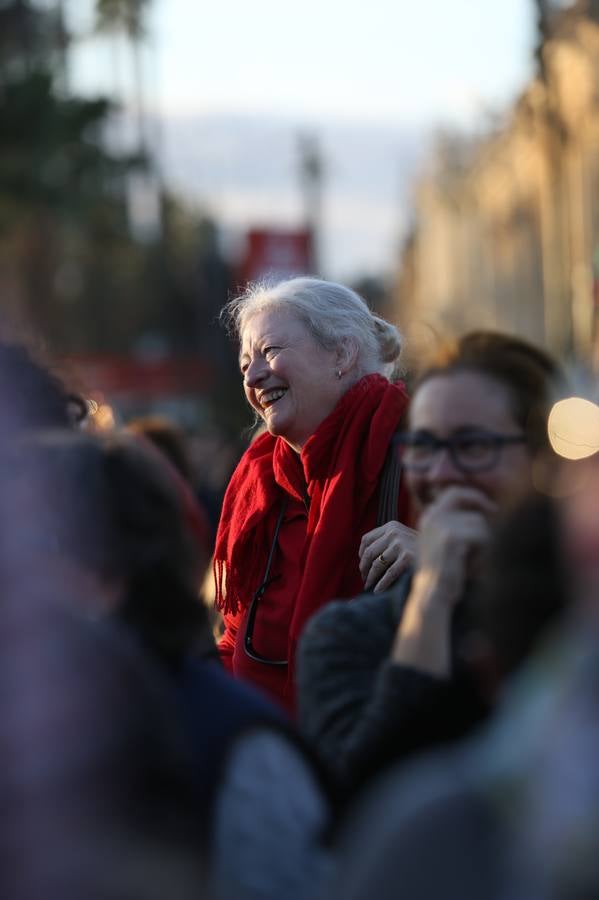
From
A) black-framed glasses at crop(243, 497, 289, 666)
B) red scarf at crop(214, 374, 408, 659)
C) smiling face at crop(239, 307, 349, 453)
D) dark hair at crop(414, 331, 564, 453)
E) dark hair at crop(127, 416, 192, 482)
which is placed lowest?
dark hair at crop(127, 416, 192, 482)

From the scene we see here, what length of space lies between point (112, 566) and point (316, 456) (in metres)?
1.81

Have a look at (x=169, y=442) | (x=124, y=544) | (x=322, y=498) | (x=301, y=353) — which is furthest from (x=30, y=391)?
(x=169, y=442)

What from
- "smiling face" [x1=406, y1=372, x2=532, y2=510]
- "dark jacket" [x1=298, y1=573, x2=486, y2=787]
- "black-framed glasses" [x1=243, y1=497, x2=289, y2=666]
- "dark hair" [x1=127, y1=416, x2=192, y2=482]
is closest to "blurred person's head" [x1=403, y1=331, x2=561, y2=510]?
"smiling face" [x1=406, y1=372, x2=532, y2=510]

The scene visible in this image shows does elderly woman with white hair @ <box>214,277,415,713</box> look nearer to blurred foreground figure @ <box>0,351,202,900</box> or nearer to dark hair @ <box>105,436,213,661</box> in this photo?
dark hair @ <box>105,436,213,661</box>

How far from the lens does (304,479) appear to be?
185 inches

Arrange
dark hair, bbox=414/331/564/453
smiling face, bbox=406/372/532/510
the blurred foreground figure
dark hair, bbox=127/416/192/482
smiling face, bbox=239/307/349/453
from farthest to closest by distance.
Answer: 1. dark hair, bbox=127/416/192/482
2. smiling face, bbox=239/307/349/453
3. dark hair, bbox=414/331/564/453
4. smiling face, bbox=406/372/532/510
5. the blurred foreground figure

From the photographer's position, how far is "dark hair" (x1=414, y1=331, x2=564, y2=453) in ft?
11.2

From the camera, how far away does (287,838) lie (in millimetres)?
2512

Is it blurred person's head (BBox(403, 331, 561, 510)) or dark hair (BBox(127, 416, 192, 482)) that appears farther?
dark hair (BBox(127, 416, 192, 482))

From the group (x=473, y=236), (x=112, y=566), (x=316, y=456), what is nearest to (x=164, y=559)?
(x=112, y=566)

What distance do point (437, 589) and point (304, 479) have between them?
6.31 feet

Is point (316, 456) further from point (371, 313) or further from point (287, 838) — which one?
point (287, 838)

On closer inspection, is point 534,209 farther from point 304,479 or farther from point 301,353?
point 304,479

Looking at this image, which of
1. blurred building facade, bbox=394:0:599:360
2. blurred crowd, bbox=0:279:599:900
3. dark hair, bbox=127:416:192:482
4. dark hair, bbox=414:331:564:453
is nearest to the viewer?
blurred crowd, bbox=0:279:599:900
